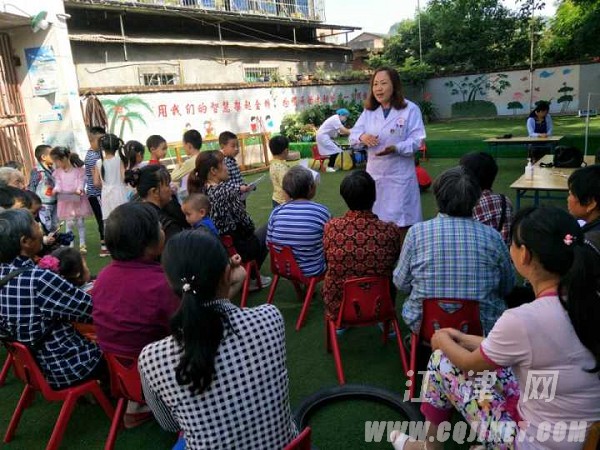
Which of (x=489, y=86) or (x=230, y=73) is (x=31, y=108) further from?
(x=489, y=86)

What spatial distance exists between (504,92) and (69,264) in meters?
17.3

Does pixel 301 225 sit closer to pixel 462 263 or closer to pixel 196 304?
pixel 462 263

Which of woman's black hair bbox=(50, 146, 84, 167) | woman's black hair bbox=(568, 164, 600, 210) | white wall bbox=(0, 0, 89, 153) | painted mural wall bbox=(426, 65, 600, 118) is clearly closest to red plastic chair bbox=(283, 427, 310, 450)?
woman's black hair bbox=(568, 164, 600, 210)

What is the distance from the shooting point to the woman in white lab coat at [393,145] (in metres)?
3.44

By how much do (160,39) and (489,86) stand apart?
451 inches

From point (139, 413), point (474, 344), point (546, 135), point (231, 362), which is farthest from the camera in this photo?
point (546, 135)

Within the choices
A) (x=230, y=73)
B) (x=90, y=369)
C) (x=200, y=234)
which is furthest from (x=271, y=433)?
(x=230, y=73)

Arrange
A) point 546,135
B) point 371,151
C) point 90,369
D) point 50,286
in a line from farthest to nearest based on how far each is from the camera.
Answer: point 546,135 → point 371,151 → point 90,369 → point 50,286

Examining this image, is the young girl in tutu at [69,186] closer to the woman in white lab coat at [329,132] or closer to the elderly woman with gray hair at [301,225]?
the elderly woman with gray hair at [301,225]

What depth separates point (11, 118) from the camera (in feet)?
24.8

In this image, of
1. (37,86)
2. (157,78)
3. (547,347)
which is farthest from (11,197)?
(157,78)

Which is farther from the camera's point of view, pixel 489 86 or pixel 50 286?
pixel 489 86

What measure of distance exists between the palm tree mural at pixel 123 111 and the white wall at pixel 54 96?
4.00 feet

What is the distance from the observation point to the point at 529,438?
1.43 meters
